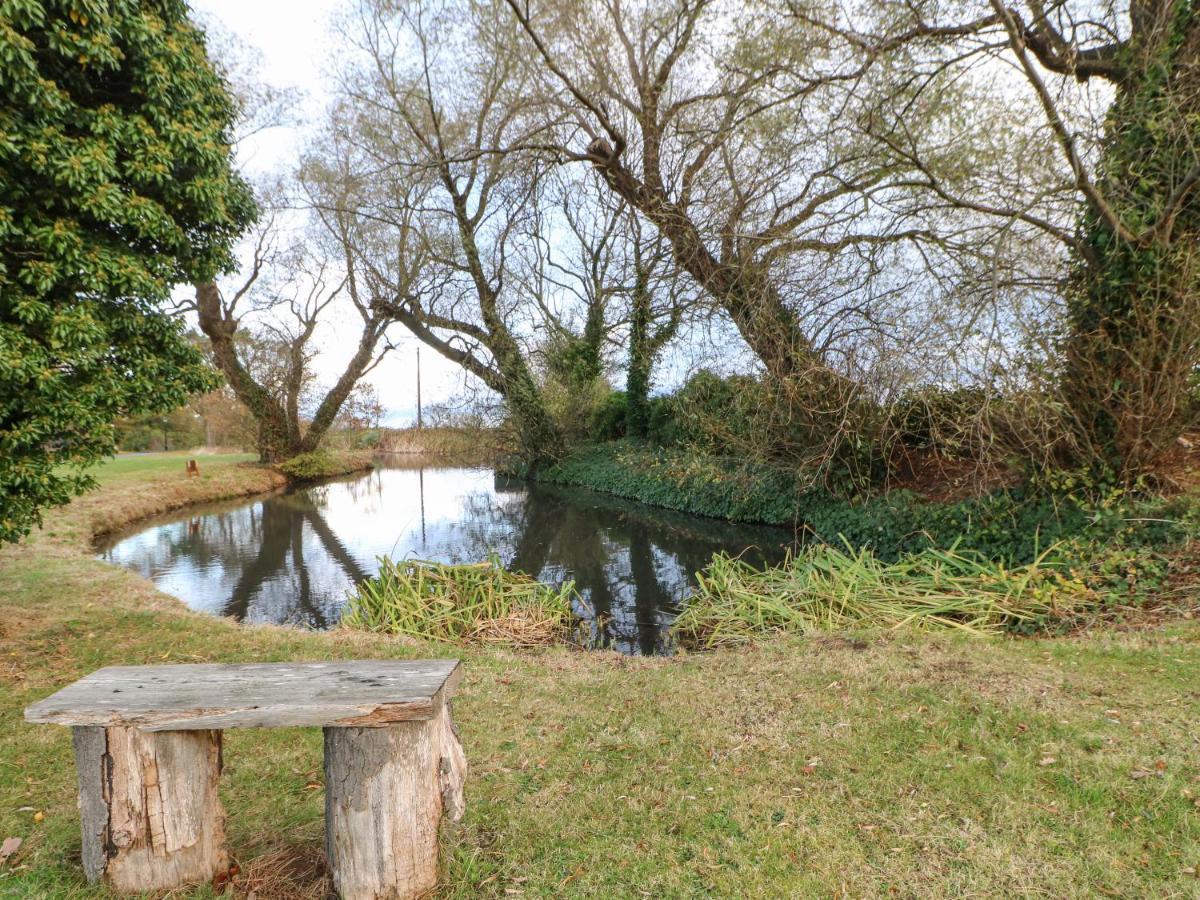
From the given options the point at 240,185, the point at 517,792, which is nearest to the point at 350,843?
the point at 517,792

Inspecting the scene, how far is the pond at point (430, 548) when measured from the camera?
776 centimetres

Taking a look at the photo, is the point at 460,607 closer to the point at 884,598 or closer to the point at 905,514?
the point at 884,598

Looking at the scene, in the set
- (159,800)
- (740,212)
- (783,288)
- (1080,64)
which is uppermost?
(1080,64)

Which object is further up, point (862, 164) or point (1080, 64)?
point (1080, 64)

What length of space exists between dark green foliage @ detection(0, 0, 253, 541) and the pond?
330cm

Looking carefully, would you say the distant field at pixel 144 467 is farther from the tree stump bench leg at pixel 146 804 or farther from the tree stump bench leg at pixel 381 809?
the tree stump bench leg at pixel 381 809

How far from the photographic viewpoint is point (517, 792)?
293cm

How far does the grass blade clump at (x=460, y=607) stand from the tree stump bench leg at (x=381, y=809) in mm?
3713

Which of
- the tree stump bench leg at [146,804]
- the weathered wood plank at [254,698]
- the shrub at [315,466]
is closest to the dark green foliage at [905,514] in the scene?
the weathered wood plank at [254,698]

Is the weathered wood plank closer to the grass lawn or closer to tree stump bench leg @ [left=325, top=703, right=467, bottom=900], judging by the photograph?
tree stump bench leg @ [left=325, top=703, right=467, bottom=900]

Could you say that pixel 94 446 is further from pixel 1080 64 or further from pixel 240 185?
pixel 1080 64

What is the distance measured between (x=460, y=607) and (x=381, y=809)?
14.7ft

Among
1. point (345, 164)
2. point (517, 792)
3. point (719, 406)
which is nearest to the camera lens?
→ point (517, 792)

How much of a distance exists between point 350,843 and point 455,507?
1432cm
